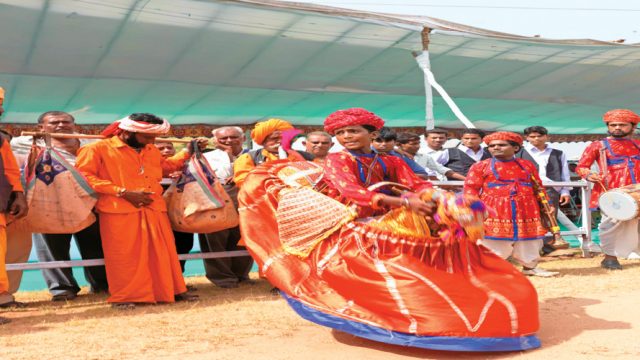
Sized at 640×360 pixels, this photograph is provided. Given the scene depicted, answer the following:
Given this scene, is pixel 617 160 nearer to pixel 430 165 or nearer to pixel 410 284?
pixel 430 165

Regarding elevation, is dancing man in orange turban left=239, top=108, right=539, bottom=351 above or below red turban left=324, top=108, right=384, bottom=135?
below

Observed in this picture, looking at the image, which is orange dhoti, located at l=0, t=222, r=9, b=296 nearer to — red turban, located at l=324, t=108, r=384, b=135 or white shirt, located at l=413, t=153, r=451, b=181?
red turban, located at l=324, t=108, r=384, b=135

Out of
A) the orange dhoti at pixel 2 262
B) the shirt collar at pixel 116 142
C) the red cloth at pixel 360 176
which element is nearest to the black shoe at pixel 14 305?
the orange dhoti at pixel 2 262

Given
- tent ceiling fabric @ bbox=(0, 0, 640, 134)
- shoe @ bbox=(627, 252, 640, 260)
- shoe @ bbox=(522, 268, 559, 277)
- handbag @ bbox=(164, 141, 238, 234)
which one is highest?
tent ceiling fabric @ bbox=(0, 0, 640, 134)

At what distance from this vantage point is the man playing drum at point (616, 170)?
298 inches

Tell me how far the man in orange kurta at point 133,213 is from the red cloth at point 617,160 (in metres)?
5.01

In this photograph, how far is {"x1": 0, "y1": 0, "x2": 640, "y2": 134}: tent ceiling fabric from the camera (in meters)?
9.18

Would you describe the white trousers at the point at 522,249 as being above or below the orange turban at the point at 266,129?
below

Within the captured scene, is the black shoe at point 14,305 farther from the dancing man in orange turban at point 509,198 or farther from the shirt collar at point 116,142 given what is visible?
the dancing man in orange turban at point 509,198

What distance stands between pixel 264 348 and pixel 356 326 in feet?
1.97

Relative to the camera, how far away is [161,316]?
5.08m

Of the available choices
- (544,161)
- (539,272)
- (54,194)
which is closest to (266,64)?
(544,161)

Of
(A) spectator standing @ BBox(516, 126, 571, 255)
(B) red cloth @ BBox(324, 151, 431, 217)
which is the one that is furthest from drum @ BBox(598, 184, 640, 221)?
(B) red cloth @ BBox(324, 151, 431, 217)

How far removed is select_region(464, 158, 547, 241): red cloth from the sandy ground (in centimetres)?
83
